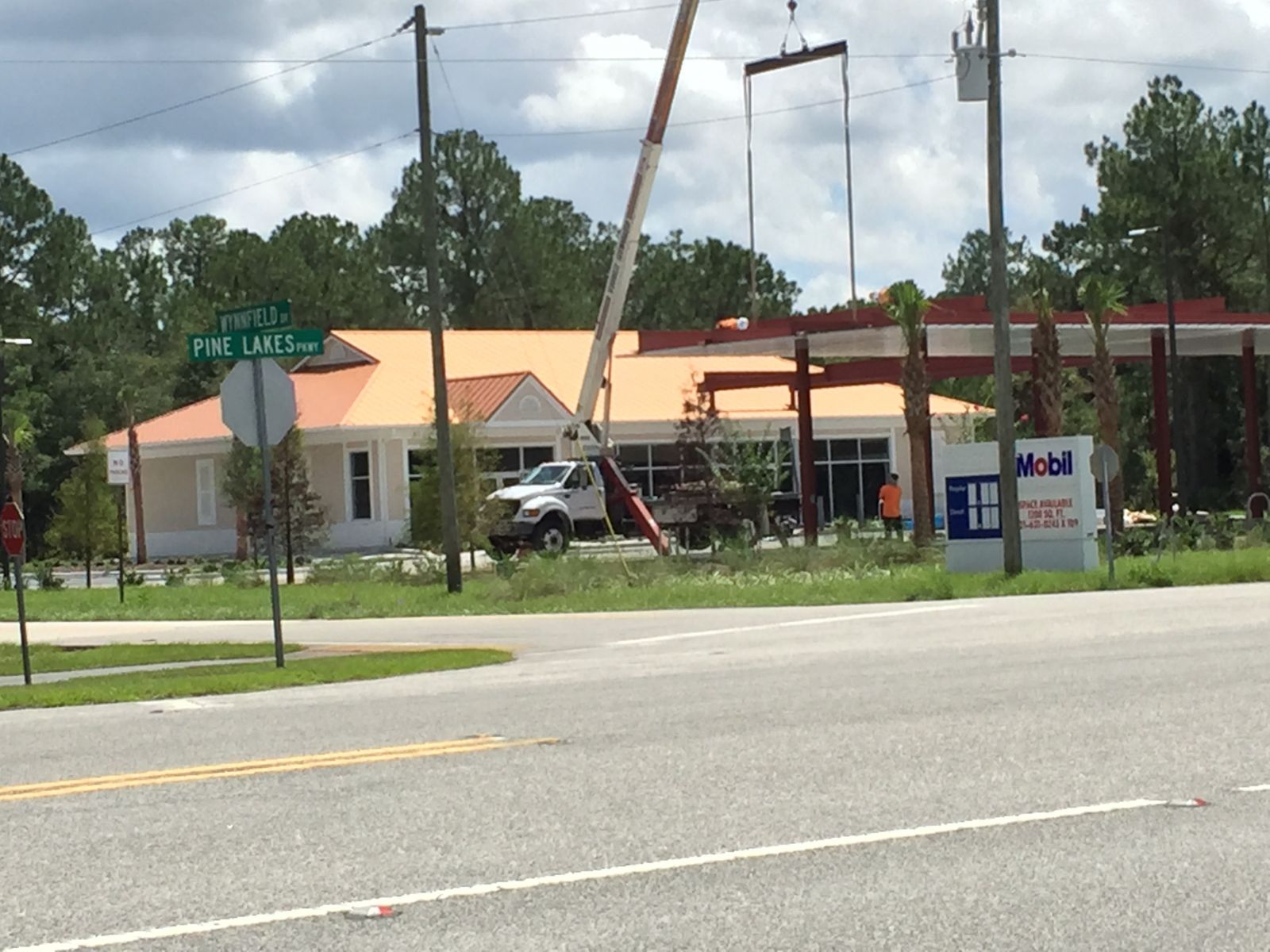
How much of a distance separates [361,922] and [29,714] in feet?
30.9

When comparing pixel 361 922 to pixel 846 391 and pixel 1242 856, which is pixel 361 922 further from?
pixel 846 391

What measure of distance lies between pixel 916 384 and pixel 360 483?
19440mm

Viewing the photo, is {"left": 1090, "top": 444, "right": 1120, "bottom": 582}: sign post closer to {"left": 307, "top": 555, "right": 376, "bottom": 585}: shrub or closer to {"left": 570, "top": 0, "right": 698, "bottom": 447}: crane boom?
{"left": 570, "top": 0, "right": 698, "bottom": 447}: crane boom

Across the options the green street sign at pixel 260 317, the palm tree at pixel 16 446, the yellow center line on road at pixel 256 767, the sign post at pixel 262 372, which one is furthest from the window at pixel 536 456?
the yellow center line on road at pixel 256 767

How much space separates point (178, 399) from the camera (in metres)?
79.2

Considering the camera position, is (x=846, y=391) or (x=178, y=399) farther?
(x=178, y=399)

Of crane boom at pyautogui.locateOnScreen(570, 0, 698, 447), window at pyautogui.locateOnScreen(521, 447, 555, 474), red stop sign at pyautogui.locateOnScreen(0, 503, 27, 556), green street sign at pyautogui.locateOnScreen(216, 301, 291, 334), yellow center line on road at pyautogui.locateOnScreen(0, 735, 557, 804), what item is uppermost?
crane boom at pyautogui.locateOnScreen(570, 0, 698, 447)

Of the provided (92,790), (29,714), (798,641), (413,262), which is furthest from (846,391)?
(92,790)

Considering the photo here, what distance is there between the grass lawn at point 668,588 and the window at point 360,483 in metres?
15.7

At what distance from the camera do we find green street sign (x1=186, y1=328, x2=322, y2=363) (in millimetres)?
18859

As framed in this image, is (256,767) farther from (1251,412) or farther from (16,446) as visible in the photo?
(16,446)

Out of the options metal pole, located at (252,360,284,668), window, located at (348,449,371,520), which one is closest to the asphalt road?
metal pole, located at (252,360,284,668)

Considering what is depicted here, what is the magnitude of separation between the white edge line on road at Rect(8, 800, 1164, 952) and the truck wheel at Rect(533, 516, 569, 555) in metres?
36.9

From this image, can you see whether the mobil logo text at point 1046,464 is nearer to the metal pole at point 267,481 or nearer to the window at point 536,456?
the metal pole at point 267,481
